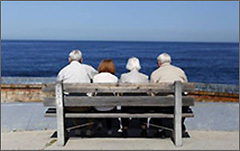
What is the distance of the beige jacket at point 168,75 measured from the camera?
19.2 ft

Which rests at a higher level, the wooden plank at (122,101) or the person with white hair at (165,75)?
the person with white hair at (165,75)

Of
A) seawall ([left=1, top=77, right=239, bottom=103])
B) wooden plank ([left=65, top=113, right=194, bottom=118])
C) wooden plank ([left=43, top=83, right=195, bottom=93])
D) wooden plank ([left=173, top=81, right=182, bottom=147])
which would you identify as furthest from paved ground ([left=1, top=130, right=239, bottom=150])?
seawall ([left=1, top=77, right=239, bottom=103])

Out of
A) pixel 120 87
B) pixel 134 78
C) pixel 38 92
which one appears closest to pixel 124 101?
pixel 120 87

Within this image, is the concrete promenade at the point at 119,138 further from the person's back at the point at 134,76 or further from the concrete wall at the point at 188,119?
the person's back at the point at 134,76

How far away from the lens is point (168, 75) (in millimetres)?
5855

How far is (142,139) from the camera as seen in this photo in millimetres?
5777

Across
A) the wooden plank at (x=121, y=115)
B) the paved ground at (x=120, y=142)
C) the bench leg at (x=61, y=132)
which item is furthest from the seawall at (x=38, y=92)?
the bench leg at (x=61, y=132)

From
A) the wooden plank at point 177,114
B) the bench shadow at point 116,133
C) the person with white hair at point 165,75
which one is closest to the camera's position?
the wooden plank at point 177,114

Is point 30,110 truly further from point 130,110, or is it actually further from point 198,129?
point 198,129

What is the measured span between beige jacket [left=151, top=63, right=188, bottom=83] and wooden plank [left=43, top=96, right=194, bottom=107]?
1.84 feet

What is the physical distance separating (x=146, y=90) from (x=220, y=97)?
27.1 ft

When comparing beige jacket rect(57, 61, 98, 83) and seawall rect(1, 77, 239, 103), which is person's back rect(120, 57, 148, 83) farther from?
seawall rect(1, 77, 239, 103)

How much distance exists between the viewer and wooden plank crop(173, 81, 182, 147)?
5262 millimetres

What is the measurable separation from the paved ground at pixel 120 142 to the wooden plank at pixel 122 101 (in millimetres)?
658
